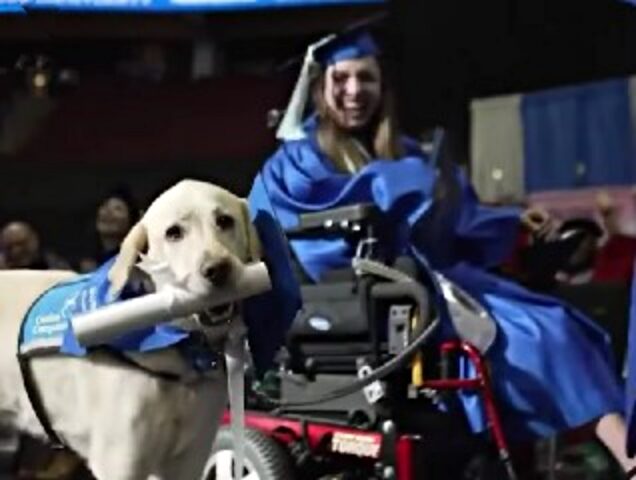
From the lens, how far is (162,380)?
518 cm

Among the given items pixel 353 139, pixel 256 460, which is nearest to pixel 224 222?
pixel 256 460

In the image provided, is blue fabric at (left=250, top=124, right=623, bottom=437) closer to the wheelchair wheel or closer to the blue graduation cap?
the blue graduation cap

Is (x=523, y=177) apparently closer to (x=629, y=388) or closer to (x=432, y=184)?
(x=432, y=184)

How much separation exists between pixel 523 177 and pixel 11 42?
3351 millimetres

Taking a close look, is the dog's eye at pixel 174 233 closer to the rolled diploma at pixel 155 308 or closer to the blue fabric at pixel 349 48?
the rolled diploma at pixel 155 308

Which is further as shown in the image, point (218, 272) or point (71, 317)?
point (71, 317)

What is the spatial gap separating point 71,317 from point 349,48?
2.20 m

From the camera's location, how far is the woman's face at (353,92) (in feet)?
22.5

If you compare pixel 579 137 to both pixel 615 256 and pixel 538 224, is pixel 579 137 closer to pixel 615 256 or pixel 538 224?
pixel 615 256

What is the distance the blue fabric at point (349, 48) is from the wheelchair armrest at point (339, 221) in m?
0.76

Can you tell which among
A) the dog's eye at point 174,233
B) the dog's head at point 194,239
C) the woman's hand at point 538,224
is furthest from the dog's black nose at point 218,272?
the woman's hand at point 538,224

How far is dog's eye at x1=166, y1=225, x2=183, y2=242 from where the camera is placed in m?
5.01

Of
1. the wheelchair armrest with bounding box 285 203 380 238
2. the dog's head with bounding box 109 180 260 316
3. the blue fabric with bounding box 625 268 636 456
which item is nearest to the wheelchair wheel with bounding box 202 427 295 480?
the wheelchair armrest with bounding box 285 203 380 238

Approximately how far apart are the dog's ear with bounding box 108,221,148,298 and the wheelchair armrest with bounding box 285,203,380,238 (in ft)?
4.45
